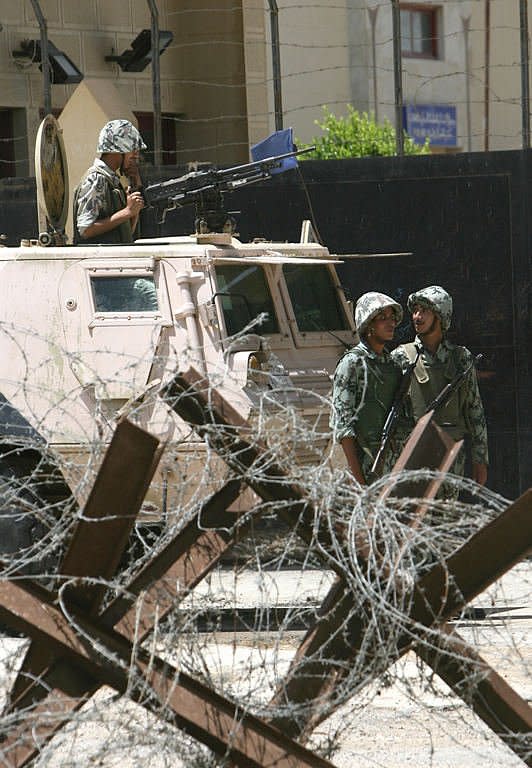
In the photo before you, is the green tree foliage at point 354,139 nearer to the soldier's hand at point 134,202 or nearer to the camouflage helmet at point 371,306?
the soldier's hand at point 134,202

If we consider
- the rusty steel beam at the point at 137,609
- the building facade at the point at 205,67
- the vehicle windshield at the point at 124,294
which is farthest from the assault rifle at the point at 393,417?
the building facade at the point at 205,67

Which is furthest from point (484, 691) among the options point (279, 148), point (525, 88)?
point (525, 88)

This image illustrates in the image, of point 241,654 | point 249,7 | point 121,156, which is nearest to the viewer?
point 241,654

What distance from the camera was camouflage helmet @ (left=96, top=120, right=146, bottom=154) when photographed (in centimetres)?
993

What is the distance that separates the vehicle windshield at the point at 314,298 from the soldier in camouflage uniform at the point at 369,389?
1811 millimetres

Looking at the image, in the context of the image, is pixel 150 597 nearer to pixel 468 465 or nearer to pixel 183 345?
pixel 183 345

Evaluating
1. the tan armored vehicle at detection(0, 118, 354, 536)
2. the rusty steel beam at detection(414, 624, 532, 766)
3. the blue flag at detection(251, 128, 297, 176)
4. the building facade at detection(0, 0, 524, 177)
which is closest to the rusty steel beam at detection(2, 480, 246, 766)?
the rusty steel beam at detection(414, 624, 532, 766)

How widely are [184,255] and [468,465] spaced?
10.1ft

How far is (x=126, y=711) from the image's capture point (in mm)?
3701

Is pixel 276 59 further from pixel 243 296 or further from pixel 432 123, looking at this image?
pixel 432 123

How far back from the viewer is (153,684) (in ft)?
12.1

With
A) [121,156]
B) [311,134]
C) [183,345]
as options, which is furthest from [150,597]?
[311,134]

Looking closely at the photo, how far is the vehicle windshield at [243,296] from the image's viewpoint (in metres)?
9.32

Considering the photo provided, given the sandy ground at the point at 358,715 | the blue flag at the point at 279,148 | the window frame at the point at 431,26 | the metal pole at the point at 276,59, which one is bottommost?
the sandy ground at the point at 358,715
